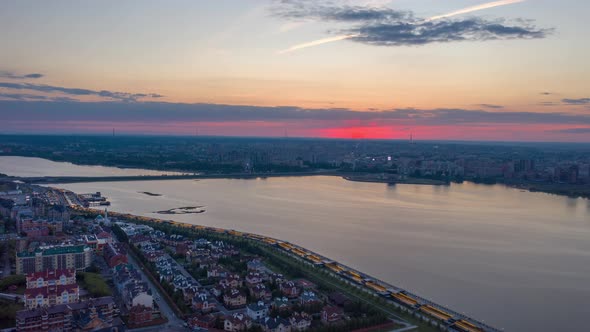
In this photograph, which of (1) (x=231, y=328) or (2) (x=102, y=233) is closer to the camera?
(1) (x=231, y=328)

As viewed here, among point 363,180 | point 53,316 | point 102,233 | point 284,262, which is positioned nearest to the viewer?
point 53,316

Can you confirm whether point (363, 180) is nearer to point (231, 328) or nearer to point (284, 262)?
point (284, 262)

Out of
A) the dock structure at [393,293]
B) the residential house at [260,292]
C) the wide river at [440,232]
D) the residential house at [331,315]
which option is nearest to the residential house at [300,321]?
the residential house at [331,315]

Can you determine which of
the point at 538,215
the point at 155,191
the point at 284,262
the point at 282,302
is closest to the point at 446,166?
the point at 538,215

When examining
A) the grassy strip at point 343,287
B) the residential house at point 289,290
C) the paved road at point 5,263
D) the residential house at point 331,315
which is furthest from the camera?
the paved road at point 5,263

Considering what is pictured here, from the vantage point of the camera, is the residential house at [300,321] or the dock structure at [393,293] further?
the dock structure at [393,293]

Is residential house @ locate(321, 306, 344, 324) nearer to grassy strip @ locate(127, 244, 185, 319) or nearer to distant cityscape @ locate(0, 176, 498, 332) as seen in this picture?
distant cityscape @ locate(0, 176, 498, 332)

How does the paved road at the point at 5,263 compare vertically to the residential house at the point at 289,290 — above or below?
below

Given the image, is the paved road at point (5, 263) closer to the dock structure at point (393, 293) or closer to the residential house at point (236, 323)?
the residential house at point (236, 323)
